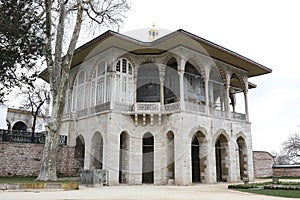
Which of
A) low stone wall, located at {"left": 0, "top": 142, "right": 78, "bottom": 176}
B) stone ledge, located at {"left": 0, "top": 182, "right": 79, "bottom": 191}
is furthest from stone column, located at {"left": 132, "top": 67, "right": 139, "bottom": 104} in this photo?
stone ledge, located at {"left": 0, "top": 182, "right": 79, "bottom": 191}

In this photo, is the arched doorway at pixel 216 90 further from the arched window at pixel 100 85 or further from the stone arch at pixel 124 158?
the arched window at pixel 100 85

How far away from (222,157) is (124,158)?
7127 mm

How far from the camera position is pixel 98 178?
15680 millimetres

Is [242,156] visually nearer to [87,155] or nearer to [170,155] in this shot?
[170,155]

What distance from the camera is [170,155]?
1845 centimetres

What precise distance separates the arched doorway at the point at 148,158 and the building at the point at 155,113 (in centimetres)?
7

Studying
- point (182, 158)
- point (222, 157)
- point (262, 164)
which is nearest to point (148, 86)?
point (182, 158)

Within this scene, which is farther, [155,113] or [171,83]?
[171,83]

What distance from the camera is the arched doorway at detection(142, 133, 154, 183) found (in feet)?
64.1

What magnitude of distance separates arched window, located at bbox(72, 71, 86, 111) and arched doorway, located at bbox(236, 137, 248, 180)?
39.0 feet

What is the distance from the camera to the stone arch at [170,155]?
60.0ft

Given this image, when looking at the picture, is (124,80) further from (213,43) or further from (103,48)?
(213,43)

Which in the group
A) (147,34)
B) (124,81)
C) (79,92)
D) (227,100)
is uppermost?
(147,34)

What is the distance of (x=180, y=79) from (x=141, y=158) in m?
5.46
